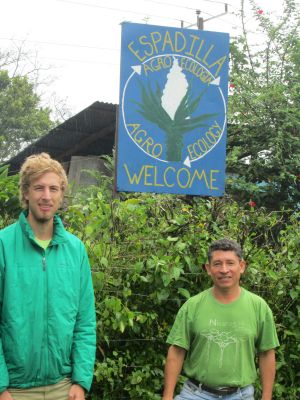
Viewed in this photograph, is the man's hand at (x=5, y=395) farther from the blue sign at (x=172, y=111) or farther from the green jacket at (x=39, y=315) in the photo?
the blue sign at (x=172, y=111)

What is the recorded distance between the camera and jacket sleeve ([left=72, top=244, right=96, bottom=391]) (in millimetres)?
2949

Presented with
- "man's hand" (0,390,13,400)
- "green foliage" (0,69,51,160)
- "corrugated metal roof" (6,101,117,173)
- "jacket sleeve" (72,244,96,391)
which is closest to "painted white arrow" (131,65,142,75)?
→ "jacket sleeve" (72,244,96,391)

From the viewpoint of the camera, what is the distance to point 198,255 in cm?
423

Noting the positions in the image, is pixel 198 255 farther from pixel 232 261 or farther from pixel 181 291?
pixel 232 261

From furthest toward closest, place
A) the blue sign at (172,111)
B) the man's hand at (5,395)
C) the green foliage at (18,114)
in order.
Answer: the green foliage at (18,114)
the blue sign at (172,111)
the man's hand at (5,395)

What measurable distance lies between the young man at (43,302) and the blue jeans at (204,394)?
2.37ft

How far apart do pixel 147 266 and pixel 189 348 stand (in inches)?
25.3

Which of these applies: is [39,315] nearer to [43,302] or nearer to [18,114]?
[43,302]

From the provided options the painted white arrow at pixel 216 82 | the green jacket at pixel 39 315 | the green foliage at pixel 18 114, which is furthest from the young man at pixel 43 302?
the green foliage at pixel 18 114

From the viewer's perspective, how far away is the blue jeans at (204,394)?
3.44m

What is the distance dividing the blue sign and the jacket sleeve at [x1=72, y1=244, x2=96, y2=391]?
1851 mm

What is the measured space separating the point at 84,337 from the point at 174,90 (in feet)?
8.69

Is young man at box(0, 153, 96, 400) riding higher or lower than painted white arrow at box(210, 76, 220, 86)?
lower

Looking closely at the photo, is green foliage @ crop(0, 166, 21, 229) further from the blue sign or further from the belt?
the belt
